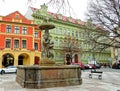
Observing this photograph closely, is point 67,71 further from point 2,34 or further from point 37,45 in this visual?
point 37,45

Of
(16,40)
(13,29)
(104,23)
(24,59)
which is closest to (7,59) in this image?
(24,59)

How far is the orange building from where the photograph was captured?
39.8 m

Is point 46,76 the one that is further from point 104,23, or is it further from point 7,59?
point 7,59

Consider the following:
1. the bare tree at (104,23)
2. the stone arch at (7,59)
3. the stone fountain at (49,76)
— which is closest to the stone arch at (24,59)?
the stone arch at (7,59)

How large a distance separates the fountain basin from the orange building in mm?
27636

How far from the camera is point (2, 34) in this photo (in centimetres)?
3966

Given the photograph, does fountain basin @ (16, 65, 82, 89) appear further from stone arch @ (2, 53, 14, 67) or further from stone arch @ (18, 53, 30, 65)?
stone arch @ (18, 53, 30, 65)

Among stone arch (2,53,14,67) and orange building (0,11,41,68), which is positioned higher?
orange building (0,11,41,68)

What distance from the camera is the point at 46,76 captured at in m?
12.6

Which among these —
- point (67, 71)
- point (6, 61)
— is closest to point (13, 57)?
point (6, 61)

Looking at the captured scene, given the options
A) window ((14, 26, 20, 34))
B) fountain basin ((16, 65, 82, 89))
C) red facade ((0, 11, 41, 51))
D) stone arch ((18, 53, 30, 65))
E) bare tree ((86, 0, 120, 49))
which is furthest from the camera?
stone arch ((18, 53, 30, 65))

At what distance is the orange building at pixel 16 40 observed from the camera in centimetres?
3981

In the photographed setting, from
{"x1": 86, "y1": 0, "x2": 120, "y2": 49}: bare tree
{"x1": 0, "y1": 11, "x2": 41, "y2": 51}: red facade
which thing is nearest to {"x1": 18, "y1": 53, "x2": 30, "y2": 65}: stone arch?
→ {"x1": 0, "y1": 11, "x2": 41, "y2": 51}: red facade

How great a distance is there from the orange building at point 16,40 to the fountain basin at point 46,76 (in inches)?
1088
